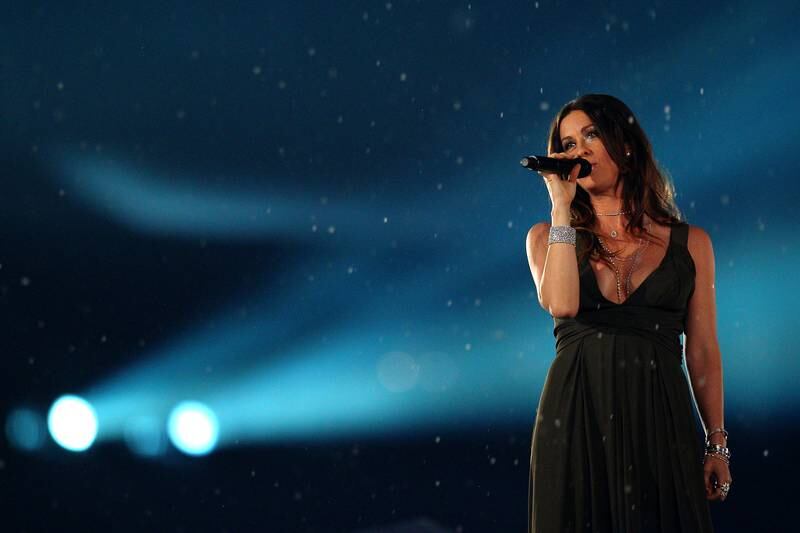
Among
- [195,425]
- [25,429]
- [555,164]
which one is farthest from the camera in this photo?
[195,425]

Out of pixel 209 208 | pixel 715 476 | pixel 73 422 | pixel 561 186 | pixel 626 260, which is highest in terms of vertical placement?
pixel 209 208

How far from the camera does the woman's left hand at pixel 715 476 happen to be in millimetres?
1547

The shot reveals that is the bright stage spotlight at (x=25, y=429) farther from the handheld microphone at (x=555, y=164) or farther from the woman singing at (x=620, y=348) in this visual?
the handheld microphone at (x=555, y=164)

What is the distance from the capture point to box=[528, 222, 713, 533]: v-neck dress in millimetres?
1450

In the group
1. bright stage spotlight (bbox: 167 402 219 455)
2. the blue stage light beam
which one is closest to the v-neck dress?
the blue stage light beam

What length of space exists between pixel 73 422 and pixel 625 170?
1.87 metres

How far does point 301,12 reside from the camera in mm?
3047

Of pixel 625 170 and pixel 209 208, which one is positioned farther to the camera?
pixel 209 208

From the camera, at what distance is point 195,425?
9.34 ft

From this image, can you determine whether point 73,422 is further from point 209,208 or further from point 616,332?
point 616,332

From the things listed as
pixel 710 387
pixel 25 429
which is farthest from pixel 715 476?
pixel 25 429

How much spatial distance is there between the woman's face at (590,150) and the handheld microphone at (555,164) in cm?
2

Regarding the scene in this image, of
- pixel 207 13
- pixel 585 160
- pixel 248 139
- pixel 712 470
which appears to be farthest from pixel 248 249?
pixel 712 470

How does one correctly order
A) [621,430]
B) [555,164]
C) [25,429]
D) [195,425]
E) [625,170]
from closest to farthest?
[621,430]
[555,164]
[625,170]
[25,429]
[195,425]
